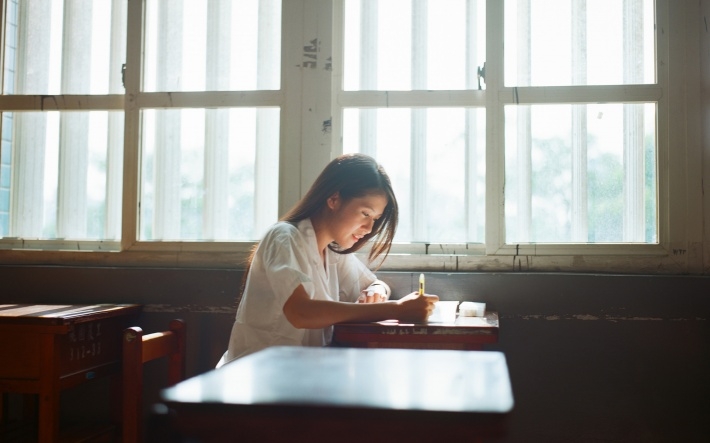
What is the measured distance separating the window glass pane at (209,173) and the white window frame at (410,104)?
0.06 metres

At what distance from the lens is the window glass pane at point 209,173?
3.08 m

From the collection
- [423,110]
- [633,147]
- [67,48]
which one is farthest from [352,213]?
[67,48]

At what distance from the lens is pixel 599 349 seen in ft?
9.12

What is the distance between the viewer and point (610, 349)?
278 centimetres

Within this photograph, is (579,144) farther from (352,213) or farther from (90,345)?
(90,345)

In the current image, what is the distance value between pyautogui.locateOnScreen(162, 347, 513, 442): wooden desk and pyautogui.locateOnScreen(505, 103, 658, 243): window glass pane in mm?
1814

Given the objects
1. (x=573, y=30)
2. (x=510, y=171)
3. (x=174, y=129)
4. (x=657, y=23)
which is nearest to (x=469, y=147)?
(x=510, y=171)

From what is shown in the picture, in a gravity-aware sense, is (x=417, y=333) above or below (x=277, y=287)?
below

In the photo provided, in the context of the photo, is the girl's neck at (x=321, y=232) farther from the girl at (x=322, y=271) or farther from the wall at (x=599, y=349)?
the wall at (x=599, y=349)

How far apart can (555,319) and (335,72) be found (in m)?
1.43

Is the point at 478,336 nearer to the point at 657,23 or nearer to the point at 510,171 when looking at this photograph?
the point at 510,171

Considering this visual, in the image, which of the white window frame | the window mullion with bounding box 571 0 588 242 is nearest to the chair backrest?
the white window frame

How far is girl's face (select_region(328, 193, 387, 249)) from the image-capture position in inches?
97.1

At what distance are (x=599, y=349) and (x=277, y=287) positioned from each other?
144 cm
